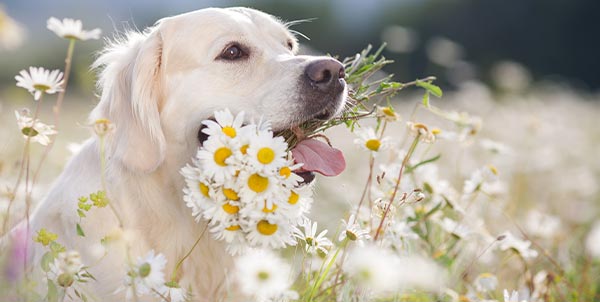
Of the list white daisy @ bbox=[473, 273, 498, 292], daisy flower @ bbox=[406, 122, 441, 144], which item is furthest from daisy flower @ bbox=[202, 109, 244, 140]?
white daisy @ bbox=[473, 273, 498, 292]

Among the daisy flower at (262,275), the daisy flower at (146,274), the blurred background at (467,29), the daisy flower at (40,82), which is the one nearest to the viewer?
the daisy flower at (262,275)

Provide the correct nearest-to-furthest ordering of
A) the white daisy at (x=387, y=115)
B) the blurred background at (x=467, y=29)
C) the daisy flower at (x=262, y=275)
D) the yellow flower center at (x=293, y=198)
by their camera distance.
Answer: the daisy flower at (x=262, y=275)
the yellow flower center at (x=293, y=198)
the white daisy at (x=387, y=115)
the blurred background at (x=467, y=29)

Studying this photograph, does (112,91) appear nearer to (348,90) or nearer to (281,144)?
(348,90)

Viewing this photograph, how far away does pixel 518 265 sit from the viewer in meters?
4.10

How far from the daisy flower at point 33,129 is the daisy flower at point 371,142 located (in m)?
1.08

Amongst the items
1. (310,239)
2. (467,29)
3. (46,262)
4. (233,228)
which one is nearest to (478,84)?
(310,239)

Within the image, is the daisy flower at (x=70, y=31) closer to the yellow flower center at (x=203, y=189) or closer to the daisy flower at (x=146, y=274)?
the yellow flower center at (x=203, y=189)

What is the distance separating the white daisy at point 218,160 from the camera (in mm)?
1896

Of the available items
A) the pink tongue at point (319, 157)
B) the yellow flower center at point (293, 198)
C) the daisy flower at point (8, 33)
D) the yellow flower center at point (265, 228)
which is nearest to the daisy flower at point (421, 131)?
the pink tongue at point (319, 157)

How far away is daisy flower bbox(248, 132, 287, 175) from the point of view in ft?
6.20

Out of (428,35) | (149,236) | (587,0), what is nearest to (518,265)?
(149,236)

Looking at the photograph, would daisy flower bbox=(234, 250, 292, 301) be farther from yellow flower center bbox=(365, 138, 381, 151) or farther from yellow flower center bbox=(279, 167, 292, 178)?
yellow flower center bbox=(365, 138, 381, 151)

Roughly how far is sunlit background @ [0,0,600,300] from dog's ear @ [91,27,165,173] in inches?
6.2

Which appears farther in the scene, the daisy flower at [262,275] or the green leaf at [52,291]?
the green leaf at [52,291]
